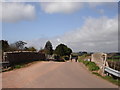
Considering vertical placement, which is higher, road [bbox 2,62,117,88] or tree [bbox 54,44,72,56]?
tree [bbox 54,44,72,56]

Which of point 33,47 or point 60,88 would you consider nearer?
point 60,88

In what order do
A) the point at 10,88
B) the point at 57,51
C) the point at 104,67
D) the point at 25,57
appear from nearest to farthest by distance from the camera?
the point at 10,88
the point at 104,67
the point at 25,57
the point at 57,51

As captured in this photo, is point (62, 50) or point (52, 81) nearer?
point (52, 81)

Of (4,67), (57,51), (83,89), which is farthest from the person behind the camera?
(57,51)

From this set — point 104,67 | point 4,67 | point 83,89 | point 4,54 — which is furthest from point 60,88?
point 4,54

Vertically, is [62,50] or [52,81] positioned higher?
[62,50]

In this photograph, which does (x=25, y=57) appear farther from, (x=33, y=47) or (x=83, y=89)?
(x=33, y=47)

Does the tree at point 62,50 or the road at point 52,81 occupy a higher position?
the tree at point 62,50

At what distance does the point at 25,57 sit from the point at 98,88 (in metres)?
24.5

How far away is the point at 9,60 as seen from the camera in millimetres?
26594

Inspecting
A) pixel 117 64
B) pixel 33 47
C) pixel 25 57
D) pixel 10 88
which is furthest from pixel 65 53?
pixel 10 88

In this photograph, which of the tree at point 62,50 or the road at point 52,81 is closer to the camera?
the road at point 52,81

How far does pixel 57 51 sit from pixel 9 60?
7545 centimetres

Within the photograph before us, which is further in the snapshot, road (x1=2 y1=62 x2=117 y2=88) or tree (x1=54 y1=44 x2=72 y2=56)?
tree (x1=54 y1=44 x2=72 y2=56)
